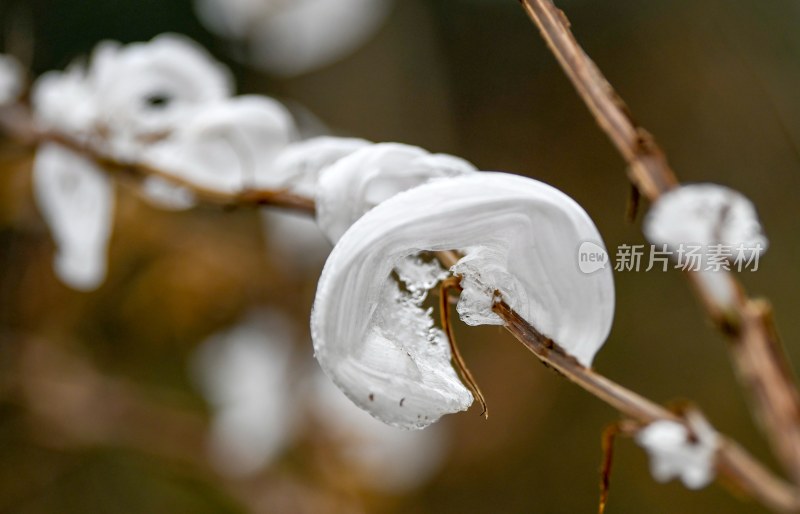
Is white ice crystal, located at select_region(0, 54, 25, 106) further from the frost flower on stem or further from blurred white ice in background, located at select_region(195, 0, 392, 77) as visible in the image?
blurred white ice in background, located at select_region(195, 0, 392, 77)

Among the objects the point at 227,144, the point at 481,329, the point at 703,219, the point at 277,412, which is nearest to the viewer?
the point at 703,219

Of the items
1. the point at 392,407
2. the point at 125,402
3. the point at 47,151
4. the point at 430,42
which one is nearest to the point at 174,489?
the point at 125,402

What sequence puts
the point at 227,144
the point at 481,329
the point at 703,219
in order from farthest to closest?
1. the point at 481,329
2. the point at 227,144
3. the point at 703,219

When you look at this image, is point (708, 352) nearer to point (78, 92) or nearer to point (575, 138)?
point (575, 138)

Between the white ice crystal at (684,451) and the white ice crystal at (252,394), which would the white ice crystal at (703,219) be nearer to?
the white ice crystal at (684,451)

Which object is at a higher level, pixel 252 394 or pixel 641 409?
pixel 641 409

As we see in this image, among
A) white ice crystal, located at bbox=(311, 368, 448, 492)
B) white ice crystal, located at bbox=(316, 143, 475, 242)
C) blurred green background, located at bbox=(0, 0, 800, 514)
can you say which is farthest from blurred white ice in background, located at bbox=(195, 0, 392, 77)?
white ice crystal, located at bbox=(316, 143, 475, 242)

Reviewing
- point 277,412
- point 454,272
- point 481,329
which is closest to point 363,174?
point 454,272

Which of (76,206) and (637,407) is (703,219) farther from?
(76,206)

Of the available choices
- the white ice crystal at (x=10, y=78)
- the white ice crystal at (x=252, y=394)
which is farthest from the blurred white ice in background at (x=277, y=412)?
the white ice crystal at (x=10, y=78)
